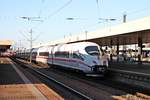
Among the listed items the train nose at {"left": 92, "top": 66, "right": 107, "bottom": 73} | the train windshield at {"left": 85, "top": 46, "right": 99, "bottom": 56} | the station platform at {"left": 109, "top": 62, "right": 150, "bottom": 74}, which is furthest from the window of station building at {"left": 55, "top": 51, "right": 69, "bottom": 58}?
the train nose at {"left": 92, "top": 66, "right": 107, "bottom": 73}

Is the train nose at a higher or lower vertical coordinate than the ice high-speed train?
lower

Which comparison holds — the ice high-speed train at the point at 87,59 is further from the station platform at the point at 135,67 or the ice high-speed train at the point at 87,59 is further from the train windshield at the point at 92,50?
the station platform at the point at 135,67

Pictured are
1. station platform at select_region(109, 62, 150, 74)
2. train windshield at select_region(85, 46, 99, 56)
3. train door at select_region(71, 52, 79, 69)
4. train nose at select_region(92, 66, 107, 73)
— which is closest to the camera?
train nose at select_region(92, 66, 107, 73)

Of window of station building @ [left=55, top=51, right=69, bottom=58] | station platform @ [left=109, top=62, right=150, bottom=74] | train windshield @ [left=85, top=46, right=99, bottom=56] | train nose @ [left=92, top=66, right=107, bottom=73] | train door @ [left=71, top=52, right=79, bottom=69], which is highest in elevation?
train windshield @ [left=85, top=46, right=99, bottom=56]

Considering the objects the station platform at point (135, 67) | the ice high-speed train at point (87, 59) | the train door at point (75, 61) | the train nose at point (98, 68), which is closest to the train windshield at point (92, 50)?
the ice high-speed train at point (87, 59)

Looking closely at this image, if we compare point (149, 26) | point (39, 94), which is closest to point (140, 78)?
point (39, 94)

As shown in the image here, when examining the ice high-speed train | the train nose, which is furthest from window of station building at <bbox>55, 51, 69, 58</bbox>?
the train nose

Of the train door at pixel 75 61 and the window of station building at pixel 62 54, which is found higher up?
the window of station building at pixel 62 54

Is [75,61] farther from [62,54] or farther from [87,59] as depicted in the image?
[62,54]

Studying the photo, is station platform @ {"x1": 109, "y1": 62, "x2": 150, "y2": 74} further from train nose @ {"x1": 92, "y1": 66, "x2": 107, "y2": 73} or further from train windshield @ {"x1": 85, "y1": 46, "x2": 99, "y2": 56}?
train nose @ {"x1": 92, "y1": 66, "x2": 107, "y2": 73}

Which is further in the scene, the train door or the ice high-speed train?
the train door

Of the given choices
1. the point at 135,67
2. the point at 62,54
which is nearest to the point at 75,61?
the point at 62,54

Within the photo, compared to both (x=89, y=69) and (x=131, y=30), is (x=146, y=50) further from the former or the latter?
(x=89, y=69)

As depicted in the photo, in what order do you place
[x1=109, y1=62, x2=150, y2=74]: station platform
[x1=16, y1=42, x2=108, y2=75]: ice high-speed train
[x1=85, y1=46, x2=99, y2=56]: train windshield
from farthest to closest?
1. [x1=109, y1=62, x2=150, y2=74]: station platform
2. [x1=85, y1=46, x2=99, y2=56]: train windshield
3. [x1=16, y1=42, x2=108, y2=75]: ice high-speed train
